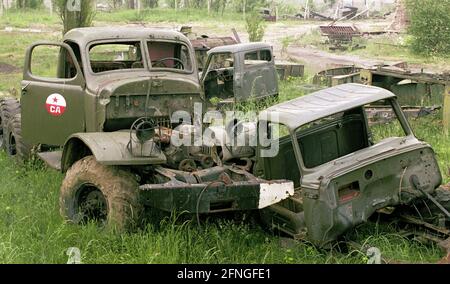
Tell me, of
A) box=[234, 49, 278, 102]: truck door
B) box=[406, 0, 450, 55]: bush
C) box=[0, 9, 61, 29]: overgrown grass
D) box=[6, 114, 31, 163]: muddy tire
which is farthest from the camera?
box=[0, 9, 61, 29]: overgrown grass

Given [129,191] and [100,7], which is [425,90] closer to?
[129,191]

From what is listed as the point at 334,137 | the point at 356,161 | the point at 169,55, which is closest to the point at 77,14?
the point at 169,55

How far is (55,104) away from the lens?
715cm

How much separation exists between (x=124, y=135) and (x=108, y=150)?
52cm

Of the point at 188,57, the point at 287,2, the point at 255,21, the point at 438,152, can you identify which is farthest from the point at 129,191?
the point at 287,2

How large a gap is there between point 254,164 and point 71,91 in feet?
7.83

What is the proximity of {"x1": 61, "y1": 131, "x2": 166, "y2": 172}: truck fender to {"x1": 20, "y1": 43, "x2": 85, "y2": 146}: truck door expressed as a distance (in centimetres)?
85

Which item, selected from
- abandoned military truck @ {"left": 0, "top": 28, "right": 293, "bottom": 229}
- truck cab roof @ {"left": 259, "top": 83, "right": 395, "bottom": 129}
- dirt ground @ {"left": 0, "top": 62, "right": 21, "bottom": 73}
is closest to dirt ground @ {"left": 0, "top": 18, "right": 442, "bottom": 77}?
dirt ground @ {"left": 0, "top": 62, "right": 21, "bottom": 73}

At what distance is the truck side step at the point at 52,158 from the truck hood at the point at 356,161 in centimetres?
311

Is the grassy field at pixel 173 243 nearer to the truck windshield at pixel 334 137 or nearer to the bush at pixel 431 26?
the truck windshield at pixel 334 137

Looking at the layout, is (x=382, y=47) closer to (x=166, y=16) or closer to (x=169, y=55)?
(x=166, y=16)

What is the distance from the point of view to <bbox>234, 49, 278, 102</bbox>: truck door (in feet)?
37.1

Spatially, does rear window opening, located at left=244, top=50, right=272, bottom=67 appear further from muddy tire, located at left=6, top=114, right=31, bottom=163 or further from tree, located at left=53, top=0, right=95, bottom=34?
muddy tire, located at left=6, top=114, right=31, bottom=163

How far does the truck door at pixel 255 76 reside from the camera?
1130 centimetres
